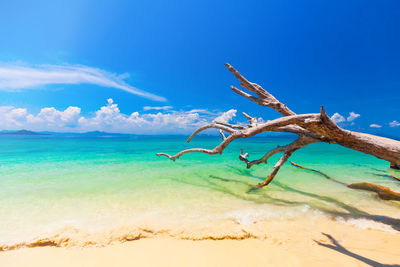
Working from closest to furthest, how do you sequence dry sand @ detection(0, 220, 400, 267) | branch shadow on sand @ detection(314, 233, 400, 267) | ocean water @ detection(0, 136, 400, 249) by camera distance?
branch shadow on sand @ detection(314, 233, 400, 267), dry sand @ detection(0, 220, 400, 267), ocean water @ detection(0, 136, 400, 249)

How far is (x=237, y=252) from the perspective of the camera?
2805mm

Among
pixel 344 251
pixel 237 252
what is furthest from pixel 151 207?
pixel 344 251

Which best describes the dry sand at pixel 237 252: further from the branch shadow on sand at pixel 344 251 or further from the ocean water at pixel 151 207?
the ocean water at pixel 151 207

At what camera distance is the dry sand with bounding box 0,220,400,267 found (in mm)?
2551

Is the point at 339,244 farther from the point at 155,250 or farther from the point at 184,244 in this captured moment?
the point at 155,250

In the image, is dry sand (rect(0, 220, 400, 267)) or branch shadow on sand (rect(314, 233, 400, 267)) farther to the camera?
dry sand (rect(0, 220, 400, 267))

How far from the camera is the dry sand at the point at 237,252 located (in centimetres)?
255

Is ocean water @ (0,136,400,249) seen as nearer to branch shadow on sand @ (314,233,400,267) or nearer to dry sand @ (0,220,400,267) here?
dry sand @ (0,220,400,267)

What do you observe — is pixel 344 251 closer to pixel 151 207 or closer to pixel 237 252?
pixel 237 252

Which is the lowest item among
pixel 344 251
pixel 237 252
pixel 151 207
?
pixel 151 207

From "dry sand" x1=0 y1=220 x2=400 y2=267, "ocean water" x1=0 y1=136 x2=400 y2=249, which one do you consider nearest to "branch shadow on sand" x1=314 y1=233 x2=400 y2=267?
"dry sand" x1=0 y1=220 x2=400 y2=267

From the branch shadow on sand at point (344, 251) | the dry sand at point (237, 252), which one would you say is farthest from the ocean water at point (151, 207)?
the branch shadow on sand at point (344, 251)

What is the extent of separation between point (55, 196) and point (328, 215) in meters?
8.88

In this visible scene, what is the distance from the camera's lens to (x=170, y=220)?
4.29 m
